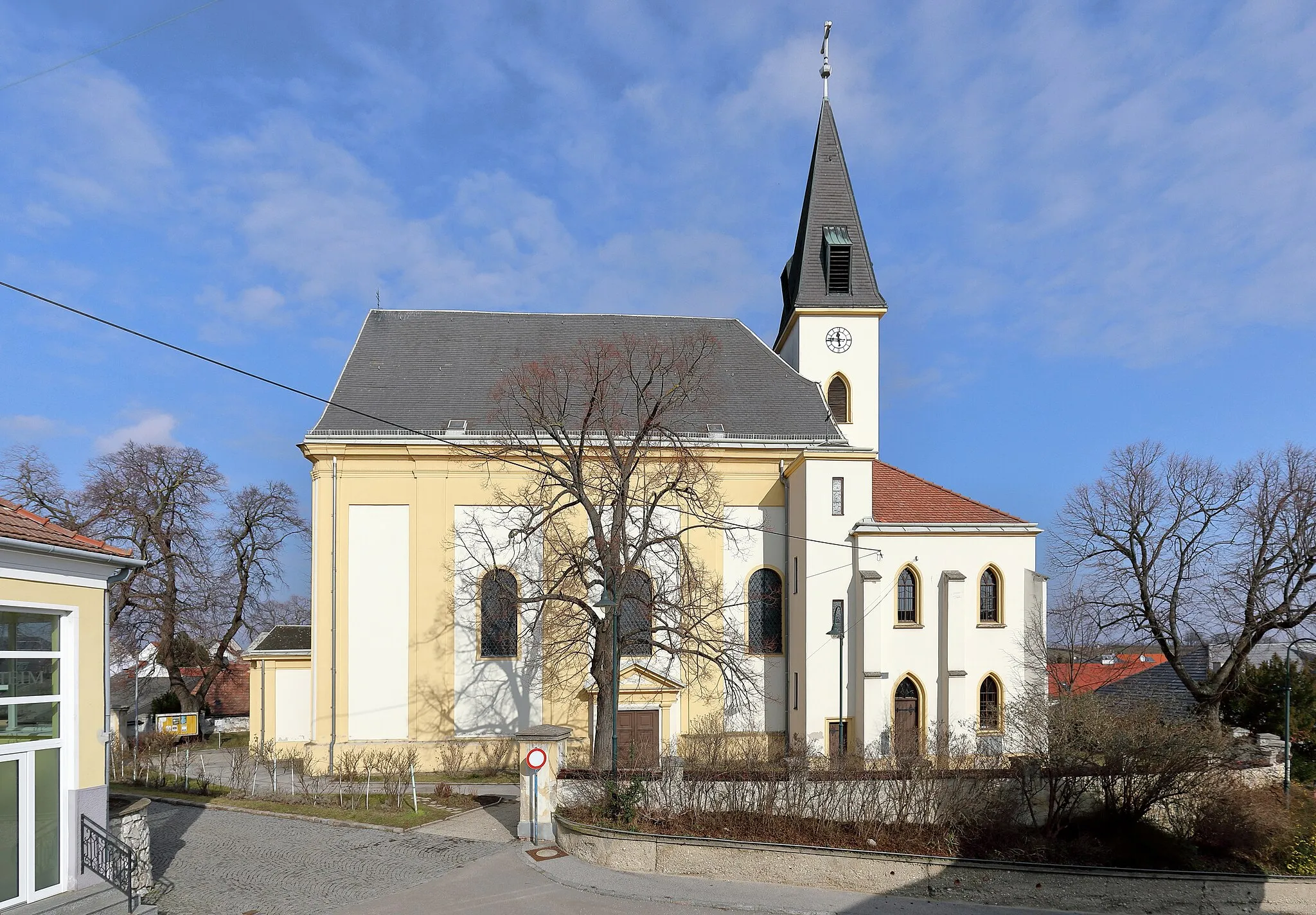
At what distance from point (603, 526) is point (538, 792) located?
7359 millimetres

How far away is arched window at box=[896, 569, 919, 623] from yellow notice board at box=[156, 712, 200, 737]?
2417 cm

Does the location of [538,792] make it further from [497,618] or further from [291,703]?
[291,703]

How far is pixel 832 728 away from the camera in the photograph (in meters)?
21.6

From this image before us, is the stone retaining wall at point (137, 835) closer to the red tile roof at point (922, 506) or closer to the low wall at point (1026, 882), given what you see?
the low wall at point (1026, 882)

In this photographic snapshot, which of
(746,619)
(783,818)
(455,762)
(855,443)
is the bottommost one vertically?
(455,762)

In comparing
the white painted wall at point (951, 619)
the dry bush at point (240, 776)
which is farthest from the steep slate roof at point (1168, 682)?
the dry bush at point (240, 776)

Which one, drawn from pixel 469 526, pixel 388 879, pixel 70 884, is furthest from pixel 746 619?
pixel 70 884

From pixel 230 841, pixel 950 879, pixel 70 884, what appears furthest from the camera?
pixel 230 841

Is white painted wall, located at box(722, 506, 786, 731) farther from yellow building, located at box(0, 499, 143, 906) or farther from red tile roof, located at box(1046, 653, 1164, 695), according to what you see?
yellow building, located at box(0, 499, 143, 906)

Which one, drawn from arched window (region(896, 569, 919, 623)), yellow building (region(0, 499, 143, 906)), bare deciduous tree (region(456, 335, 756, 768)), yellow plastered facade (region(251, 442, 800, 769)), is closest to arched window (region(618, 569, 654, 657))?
bare deciduous tree (region(456, 335, 756, 768))

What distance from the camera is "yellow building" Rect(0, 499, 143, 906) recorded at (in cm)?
958

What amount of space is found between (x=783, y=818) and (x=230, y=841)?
9.85 m

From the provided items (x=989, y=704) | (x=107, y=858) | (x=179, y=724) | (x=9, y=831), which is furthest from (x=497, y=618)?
(x=9, y=831)

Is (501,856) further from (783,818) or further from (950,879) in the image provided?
(950,879)
